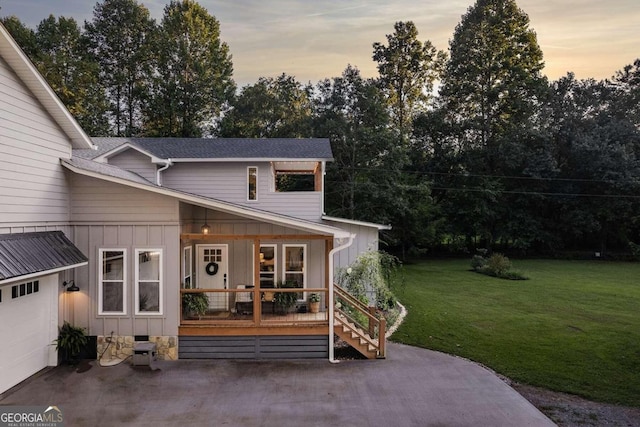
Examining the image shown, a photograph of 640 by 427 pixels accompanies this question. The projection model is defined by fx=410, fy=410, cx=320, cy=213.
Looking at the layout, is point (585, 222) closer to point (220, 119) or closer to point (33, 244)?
point (220, 119)

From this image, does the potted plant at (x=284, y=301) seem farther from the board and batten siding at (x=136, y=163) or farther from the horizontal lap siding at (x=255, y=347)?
the board and batten siding at (x=136, y=163)

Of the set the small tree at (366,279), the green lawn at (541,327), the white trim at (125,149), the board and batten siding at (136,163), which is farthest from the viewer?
the board and batten siding at (136,163)

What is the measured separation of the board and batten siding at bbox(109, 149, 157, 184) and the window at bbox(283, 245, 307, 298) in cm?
551

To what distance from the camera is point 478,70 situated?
1293 inches

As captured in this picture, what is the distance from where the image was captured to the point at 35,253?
7.46m

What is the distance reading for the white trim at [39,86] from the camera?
6.94 meters

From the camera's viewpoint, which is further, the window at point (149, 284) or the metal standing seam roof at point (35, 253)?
the window at point (149, 284)

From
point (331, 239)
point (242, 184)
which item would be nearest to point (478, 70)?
point (242, 184)

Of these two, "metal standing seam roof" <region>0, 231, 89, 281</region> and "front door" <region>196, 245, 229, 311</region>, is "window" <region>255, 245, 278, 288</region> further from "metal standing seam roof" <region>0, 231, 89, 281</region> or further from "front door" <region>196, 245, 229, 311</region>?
"metal standing seam roof" <region>0, 231, 89, 281</region>

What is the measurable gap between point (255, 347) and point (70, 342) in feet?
12.8

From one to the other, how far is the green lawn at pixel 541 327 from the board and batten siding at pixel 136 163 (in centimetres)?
981

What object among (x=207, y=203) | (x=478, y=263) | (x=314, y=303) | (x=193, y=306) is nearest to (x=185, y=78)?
(x=478, y=263)

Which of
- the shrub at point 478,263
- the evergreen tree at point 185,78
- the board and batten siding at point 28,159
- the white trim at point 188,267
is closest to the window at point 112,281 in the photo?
the board and batten siding at point 28,159

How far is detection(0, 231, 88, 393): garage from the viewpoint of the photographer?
22.9 feet
